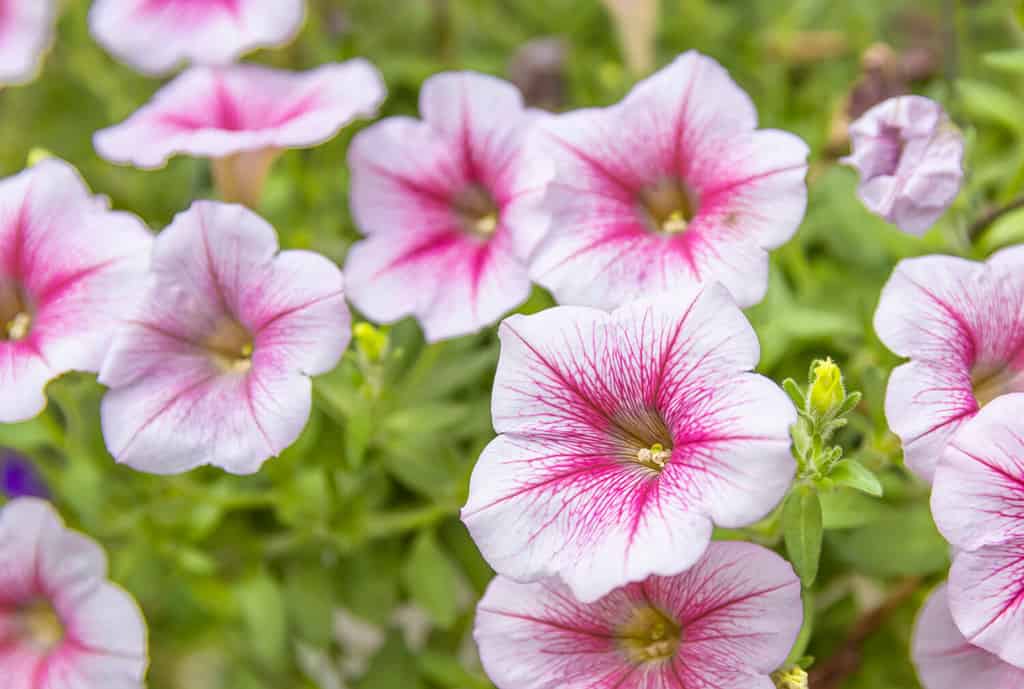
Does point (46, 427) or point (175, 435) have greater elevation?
point (175, 435)

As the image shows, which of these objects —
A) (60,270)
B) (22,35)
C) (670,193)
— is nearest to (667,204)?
(670,193)

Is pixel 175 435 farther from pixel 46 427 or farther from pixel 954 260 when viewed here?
pixel 954 260

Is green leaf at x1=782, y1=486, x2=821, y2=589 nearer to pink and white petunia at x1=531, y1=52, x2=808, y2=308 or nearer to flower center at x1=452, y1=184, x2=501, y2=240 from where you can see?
pink and white petunia at x1=531, y1=52, x2=808, y2=308

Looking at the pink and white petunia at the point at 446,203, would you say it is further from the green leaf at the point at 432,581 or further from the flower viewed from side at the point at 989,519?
the flower viewed from side at the point at 989,519

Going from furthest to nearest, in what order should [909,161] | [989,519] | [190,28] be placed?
[190,28] < [909,161] < [989,519]

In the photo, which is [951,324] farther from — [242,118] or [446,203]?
[242,118]

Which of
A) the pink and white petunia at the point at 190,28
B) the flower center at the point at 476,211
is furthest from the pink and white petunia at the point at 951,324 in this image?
the pink and white petunia at the point at 190,28

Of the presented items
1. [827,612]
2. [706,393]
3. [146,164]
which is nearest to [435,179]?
[146,164]
